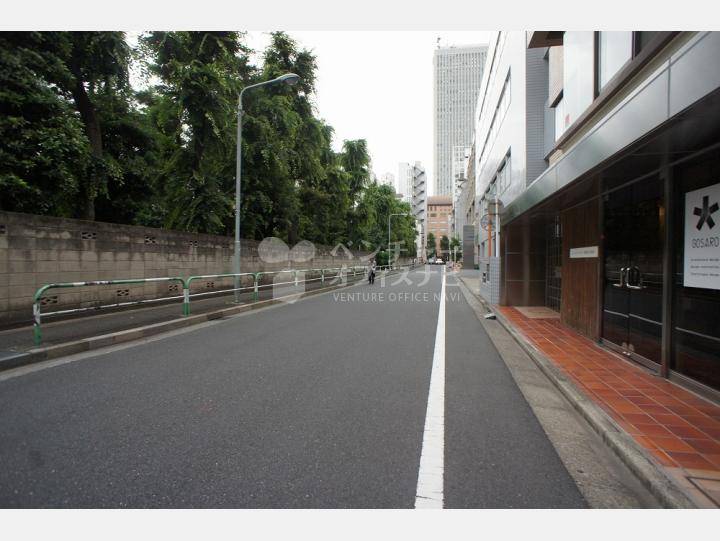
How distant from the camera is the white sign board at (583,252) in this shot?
7219mm

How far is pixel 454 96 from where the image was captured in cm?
16138

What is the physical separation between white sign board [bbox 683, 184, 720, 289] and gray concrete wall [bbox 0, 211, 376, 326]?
11503 mm

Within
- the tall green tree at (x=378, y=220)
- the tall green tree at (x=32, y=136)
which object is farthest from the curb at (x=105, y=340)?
the tall green tree at (x=378, y=220)

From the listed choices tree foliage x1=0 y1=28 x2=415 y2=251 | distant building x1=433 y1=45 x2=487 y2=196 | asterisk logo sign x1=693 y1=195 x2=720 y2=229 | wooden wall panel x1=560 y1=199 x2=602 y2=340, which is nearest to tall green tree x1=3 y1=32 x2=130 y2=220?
tree foliage x1=0 y1=28 x2=415 y2=251

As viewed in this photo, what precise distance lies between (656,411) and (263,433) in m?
3.91

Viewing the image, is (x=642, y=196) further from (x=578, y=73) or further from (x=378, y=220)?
(x=378, y=220)

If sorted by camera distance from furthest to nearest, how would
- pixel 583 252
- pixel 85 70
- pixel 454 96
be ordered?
pixel 454 96 < pixel 85 70 < pixel 583 252

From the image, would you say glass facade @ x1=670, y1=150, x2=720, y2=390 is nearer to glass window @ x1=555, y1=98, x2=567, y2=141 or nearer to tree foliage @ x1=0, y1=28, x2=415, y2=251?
glass window @ x1=555, y1=98, x2=567, y2=141

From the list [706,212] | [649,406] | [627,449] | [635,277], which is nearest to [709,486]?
[627,449]

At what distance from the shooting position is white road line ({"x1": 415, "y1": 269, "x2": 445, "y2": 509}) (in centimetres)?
248

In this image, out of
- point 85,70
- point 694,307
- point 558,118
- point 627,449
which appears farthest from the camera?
point 85,70

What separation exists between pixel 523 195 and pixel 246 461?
8019mm

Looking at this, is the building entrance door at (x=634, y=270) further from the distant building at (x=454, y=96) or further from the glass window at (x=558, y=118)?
the distant building at (x=454, y=96)

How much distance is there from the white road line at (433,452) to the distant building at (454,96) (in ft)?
539
